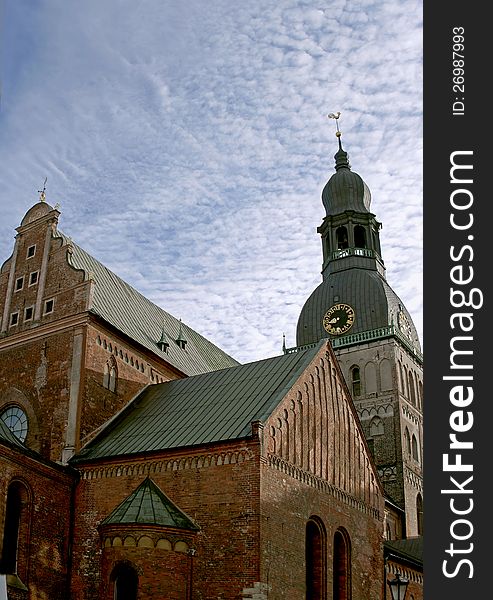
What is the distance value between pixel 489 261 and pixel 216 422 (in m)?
15.1

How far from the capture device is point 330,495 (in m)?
24.7

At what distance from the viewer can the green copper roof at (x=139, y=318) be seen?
30.2 metres

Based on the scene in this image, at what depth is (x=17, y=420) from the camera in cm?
2828

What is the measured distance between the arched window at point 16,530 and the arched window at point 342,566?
9.36 metres

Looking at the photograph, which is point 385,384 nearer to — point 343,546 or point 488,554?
point 343,546

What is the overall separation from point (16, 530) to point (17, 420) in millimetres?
6388

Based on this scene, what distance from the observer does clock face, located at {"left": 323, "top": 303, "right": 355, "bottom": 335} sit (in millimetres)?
54719

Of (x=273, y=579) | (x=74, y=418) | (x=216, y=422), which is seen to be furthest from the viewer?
(x=74, y=418)

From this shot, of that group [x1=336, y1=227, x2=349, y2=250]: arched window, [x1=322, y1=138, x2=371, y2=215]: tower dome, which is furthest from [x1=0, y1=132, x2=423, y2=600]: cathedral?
[x1=322, y1=138, x2=371, y2=215]: tower dome

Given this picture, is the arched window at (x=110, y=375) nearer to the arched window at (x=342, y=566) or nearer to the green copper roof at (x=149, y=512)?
the green copper roof at (x=149, y=512)

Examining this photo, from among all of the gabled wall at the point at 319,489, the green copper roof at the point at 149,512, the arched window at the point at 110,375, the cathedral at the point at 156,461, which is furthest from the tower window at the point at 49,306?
the gabled wall at the point at 319,489

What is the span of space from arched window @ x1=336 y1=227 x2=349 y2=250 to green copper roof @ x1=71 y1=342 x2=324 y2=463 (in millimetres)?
31710

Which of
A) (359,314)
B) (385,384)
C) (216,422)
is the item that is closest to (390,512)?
(385,384)

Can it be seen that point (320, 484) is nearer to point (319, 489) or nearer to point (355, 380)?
point (319, 489)
